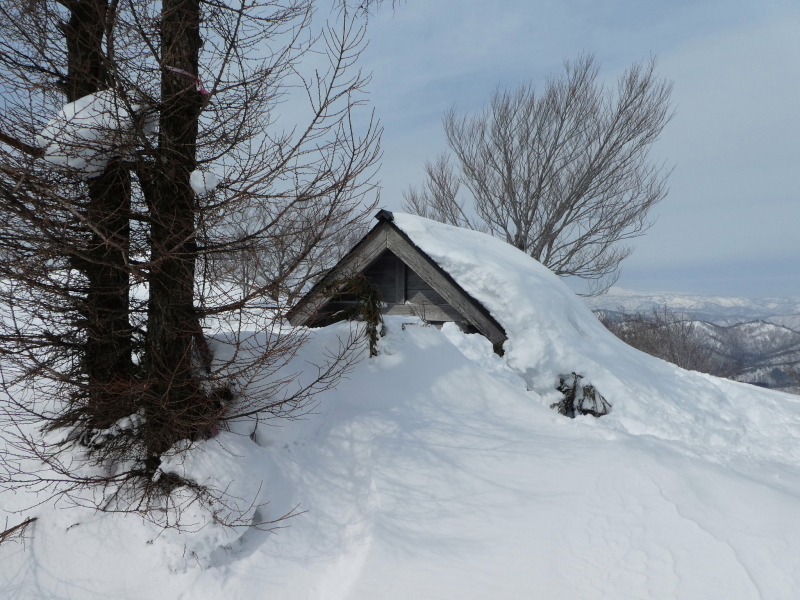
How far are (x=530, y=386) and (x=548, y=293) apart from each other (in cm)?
182

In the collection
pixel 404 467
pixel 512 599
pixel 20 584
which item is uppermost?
pixel 404 467

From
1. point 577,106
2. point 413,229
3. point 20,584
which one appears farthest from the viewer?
point 577,106

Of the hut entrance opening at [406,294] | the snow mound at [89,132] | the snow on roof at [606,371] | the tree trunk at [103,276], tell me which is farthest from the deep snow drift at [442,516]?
the snow mound at [89,132]

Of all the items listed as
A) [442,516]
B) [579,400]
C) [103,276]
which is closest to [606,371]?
[579,400]

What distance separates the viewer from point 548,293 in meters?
7.09

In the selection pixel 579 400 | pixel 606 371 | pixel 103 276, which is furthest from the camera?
pixel 606 371

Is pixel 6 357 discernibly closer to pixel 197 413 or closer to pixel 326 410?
pixel 197 413

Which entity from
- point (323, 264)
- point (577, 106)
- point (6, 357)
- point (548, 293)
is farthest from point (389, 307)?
point (577, 106)

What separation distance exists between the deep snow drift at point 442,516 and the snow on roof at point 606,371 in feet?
3.00

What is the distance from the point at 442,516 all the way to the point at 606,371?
12.0 feet

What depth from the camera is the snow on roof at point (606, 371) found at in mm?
A: 5543

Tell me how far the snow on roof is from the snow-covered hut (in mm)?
143

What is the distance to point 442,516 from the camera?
130 inches

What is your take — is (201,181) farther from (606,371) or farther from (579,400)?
(606,371)
